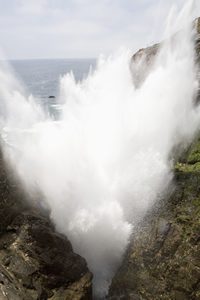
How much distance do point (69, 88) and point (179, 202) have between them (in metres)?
27.2

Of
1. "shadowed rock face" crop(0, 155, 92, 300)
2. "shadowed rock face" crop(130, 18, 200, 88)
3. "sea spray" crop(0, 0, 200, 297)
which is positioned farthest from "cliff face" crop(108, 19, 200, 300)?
"shadowed rock face" crop(130, 18, 200, 88)

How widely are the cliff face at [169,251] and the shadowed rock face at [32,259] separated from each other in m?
1.73

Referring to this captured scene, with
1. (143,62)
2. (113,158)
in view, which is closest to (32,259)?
(113,158)

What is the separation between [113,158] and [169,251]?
660 centimetres

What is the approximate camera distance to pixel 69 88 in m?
38.9

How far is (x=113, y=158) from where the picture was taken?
18.3 meters

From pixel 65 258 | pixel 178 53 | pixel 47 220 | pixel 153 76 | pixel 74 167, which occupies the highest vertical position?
pixel 178 53

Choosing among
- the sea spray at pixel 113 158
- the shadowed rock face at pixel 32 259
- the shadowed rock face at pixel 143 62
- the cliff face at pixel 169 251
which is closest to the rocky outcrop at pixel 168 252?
the cliff face at pixel 169 251

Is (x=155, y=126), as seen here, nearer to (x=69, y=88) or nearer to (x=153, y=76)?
(x=153, y=76)

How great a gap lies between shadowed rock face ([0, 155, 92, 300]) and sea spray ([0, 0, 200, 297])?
1616 millimetres

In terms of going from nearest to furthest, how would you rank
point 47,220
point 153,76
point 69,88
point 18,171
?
point 47,220
point 18,171
point 153,76
point 69,88

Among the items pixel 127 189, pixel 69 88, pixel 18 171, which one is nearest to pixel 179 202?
pixel 127 189

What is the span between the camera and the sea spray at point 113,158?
15.4 m

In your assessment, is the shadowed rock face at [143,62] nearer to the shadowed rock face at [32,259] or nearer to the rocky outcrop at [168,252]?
the rocky outcrop at [168,252]
